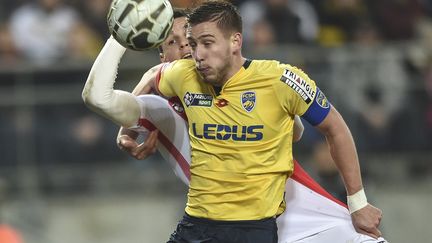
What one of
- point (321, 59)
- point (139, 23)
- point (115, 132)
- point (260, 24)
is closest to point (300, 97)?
point (139, 23)

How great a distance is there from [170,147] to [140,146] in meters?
0.23

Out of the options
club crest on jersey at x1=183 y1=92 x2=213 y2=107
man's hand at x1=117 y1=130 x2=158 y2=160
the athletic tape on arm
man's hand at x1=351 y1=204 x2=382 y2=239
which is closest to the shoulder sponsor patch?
club crest on jersey at x1=183 y1=92 x2=213 y2=107

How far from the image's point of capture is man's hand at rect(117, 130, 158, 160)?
6.33 metres

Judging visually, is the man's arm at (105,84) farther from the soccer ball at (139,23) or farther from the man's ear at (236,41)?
the man's ear at (236,41)

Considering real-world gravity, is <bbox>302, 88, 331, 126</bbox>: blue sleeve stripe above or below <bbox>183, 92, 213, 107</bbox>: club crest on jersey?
above

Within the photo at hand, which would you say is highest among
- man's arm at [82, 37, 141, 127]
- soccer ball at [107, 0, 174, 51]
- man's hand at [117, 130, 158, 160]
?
soccer ball at [107, 0, 174, 51]

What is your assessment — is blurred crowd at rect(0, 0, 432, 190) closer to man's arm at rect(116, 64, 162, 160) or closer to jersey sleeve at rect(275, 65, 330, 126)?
man's arm at rect(116, 64, 162, 160)

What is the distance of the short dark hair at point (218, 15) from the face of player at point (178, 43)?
0.58m

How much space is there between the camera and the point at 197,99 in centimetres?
596

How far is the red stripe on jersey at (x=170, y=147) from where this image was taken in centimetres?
638

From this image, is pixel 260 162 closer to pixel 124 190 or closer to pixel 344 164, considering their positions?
pixel 344 164

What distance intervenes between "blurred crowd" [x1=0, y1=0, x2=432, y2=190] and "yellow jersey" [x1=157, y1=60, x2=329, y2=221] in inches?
195

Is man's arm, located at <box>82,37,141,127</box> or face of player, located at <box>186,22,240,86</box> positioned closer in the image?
face of player, located at <box>186,22,240,86</box>

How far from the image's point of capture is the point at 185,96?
602cm
